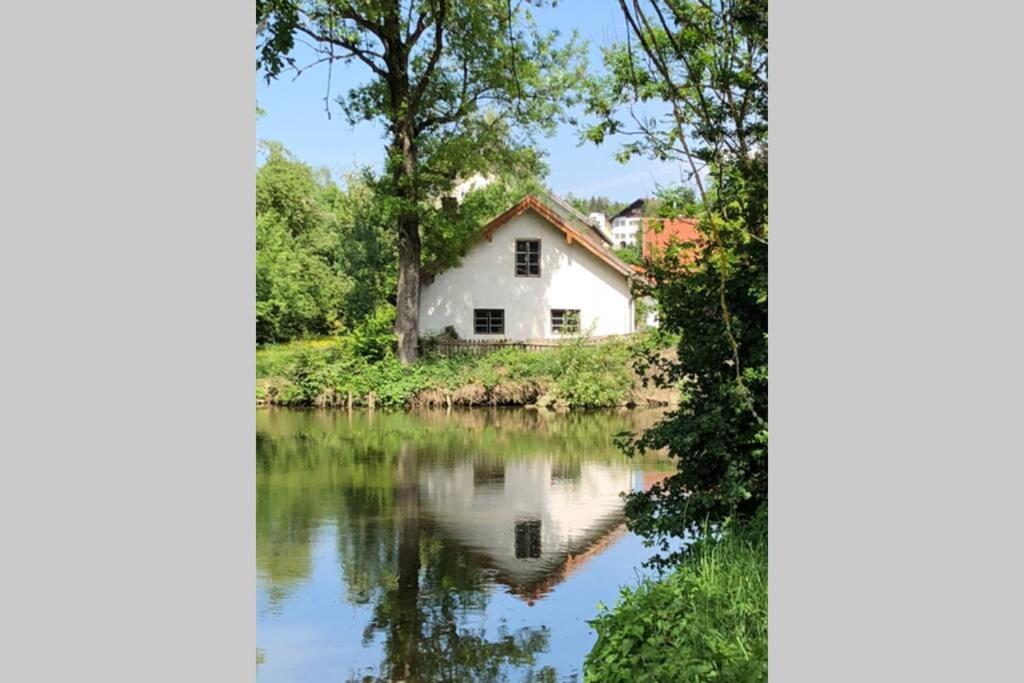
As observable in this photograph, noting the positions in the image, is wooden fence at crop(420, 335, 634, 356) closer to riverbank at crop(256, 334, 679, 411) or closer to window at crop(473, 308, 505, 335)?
riverbank at crop(256, 334, 679, 411)

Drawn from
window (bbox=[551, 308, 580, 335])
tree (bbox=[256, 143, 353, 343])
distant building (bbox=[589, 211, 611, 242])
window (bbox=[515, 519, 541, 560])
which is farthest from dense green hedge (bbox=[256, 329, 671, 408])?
window (bbox=[515, 519, 541, 560])

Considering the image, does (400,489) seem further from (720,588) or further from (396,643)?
(720,588)

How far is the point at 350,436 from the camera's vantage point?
1141cm

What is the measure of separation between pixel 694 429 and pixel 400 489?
4215 millimetres

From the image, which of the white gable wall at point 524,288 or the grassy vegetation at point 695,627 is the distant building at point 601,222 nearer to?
the white gable wall at point 524,288

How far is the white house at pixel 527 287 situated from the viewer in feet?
53.9

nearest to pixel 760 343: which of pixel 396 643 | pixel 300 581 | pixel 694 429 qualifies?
pixel 694 429

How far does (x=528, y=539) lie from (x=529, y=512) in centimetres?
80

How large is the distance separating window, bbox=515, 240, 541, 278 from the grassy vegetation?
41.6 ft

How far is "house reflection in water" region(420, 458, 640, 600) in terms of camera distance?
239 inches

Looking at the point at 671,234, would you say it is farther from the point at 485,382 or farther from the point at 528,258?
the point at 528,258

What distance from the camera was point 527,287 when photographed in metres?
16.8

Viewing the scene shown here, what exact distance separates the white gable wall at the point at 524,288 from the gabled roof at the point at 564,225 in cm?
19

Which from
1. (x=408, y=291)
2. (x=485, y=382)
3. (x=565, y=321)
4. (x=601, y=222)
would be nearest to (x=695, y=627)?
(x=485, y=382)
